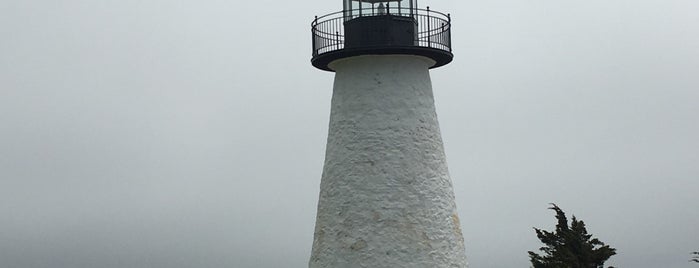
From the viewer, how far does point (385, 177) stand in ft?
72.1

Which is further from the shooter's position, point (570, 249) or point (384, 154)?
point (570, 249)

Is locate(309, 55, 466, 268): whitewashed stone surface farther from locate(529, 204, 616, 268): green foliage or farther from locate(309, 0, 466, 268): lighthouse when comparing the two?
locate(529, 204, 616, 268): green foliage

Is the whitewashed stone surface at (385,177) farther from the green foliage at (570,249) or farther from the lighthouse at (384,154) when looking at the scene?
the green foliage at (570,249)

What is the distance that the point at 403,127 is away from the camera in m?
22.3

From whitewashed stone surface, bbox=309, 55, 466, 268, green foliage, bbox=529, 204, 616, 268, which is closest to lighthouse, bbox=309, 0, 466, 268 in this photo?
whitewashed stone surface, bbox=309, 55, 466, 268

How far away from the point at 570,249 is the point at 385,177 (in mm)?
8932

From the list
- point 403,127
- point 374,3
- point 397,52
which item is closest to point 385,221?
point 403,127

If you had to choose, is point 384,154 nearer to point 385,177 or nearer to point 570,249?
point 385,177

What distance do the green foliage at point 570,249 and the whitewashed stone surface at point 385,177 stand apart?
253 inches

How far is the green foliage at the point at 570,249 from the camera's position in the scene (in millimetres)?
28422

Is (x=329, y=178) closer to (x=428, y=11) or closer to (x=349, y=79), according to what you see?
(x=349, y=79)

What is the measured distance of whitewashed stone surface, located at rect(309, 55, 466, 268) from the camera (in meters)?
21.8

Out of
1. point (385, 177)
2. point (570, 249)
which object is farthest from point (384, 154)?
point (570, 249)

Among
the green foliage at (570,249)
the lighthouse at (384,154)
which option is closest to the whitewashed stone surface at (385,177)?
the lighthouse at (384,154)
